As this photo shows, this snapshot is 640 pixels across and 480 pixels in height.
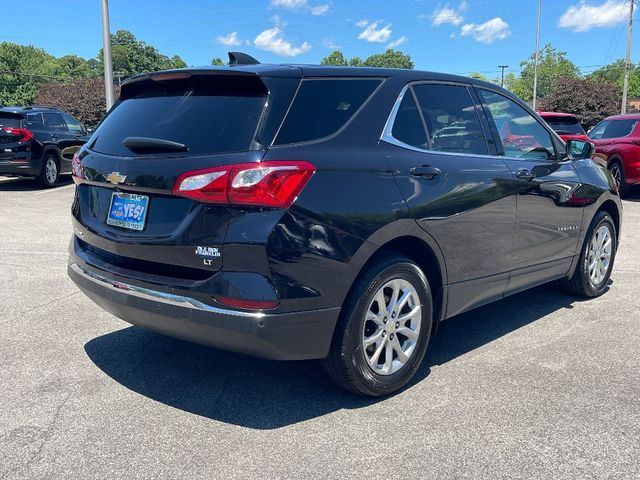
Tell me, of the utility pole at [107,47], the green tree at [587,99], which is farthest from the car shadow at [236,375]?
the green tree at [587,99]

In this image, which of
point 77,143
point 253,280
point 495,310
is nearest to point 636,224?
point 495,310

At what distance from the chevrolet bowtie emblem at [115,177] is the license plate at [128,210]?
72 mm

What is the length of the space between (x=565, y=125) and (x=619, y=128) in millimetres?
2666

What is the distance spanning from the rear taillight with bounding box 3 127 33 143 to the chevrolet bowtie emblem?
10.6m

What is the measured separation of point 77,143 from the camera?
1421cm

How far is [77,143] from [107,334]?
11.0 metres

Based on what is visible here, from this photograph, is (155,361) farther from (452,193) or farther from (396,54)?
(396,54)

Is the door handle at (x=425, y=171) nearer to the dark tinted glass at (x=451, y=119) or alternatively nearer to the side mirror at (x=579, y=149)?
the dark tinted glass at (x=451, y=119)

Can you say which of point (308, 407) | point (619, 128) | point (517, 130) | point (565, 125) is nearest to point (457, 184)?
point (517, 130)

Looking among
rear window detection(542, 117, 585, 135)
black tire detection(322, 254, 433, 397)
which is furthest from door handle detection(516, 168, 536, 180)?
rear window detection(542, 117, 585, 135)

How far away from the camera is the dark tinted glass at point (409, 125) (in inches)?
138

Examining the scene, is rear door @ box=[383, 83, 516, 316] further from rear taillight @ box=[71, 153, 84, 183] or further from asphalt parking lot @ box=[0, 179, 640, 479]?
rear taillight @ box=[71, 153, 84, 183]

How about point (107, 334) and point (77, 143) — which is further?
point (77, 143)

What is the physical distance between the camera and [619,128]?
1271cm
